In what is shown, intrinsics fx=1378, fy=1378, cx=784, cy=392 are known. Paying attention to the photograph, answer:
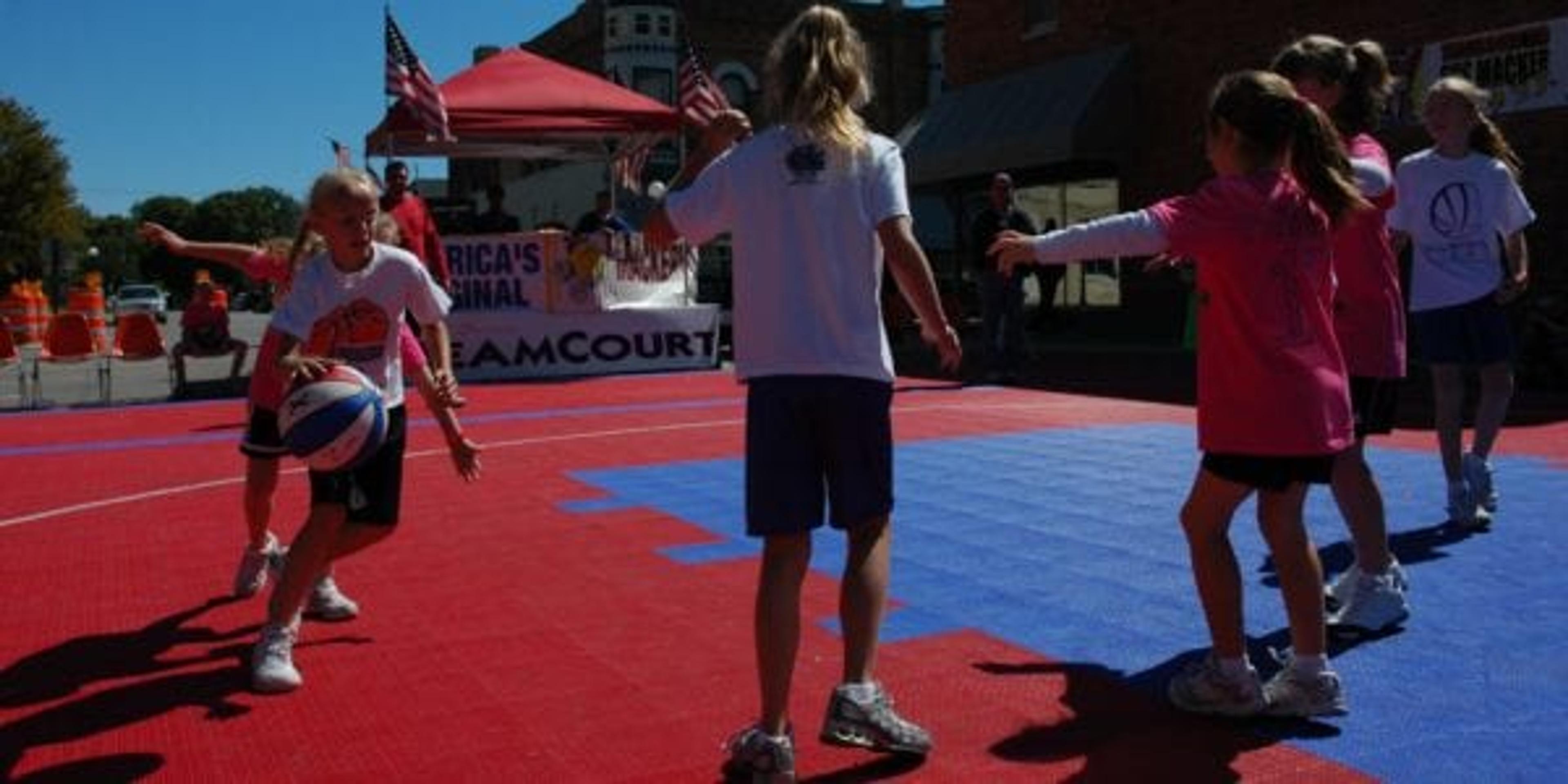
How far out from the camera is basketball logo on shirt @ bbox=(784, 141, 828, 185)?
136 inches

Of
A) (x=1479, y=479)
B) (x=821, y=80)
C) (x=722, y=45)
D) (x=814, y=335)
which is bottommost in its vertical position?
(x=1479, y=479)

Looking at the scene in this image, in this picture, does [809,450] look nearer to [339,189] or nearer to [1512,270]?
[339,189]

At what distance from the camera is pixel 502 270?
16375 millimetres

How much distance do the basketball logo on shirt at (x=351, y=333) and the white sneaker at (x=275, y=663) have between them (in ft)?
2.95

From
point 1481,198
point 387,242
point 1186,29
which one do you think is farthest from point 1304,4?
point 387,242

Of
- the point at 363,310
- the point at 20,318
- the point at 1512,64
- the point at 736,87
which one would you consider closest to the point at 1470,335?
the point at 363,310

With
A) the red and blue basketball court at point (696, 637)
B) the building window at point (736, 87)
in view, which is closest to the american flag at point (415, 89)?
the red and blue basketball court at point (696, 637)

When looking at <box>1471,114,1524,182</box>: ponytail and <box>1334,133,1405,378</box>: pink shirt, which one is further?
<box>1471,114,1524,182</box>: ponytail

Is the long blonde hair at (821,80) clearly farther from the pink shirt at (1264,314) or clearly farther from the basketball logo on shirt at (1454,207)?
the basketball logo on shirt at (1454,207)

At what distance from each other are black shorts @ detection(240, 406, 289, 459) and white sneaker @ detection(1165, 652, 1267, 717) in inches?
130

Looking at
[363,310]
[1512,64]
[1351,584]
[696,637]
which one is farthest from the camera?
[1512,64]

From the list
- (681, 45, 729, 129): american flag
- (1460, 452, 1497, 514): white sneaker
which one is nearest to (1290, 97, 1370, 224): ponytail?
(1460, 452, 1497, 514): white sneaker

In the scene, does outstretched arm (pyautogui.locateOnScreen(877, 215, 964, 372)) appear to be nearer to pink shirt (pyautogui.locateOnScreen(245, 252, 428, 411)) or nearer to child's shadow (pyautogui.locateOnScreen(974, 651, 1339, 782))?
child's shadow (pyautogui.locateOnScreen(974, 651, 1339, 782))

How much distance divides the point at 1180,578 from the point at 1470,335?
2.03 meters
